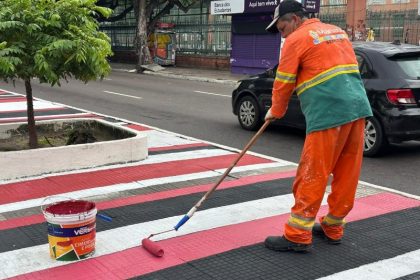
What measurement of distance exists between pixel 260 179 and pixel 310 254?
231 centimetres

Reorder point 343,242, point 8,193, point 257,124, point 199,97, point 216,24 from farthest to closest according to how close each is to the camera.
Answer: point 216,24, point 199,97, point 257,124, point 8,193, point 343,242

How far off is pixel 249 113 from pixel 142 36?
20.5 m

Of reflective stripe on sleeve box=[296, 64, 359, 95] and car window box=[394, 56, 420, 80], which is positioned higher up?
reflective stripe on sleeve box=[296, 64, 359, 95]

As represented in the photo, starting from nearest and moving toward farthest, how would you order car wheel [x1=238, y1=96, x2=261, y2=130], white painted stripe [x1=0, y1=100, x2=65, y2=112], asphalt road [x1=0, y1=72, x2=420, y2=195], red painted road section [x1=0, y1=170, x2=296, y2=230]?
red painted road section [x1=0, y1=170, x2=296, y2=230], asphalt road [x1=0, y1=72, x2=420, y2=195], car wheel [x1=238, y1=96, x2=261, y2=130], white painted stripe [x1=0, y1=100, x2=65, y2=112]

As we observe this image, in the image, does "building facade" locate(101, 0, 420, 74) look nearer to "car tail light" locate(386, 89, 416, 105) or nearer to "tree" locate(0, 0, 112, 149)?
"car tail light" locate(386, 89, 416, 105)

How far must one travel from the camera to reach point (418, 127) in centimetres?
781

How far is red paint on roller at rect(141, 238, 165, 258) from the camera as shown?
14.0ft

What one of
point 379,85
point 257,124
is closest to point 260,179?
point 379,85

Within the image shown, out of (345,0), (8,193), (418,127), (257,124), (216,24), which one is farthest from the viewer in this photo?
(216,24)

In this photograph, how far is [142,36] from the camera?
2970cm

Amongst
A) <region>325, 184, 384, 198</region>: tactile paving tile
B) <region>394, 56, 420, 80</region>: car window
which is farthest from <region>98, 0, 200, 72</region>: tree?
<region>325, 184, 384, 198</region>: tactile paving tile

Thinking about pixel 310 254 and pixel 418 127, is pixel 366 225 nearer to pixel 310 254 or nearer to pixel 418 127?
pixel 310 254

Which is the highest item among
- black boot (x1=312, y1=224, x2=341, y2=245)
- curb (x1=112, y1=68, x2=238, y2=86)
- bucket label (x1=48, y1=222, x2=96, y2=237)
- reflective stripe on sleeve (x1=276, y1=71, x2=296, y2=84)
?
reflective stripe on sleeve (x1=276, y1=71, x2=296, y2=84)

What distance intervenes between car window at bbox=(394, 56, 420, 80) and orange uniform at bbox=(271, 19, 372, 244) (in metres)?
3.95
